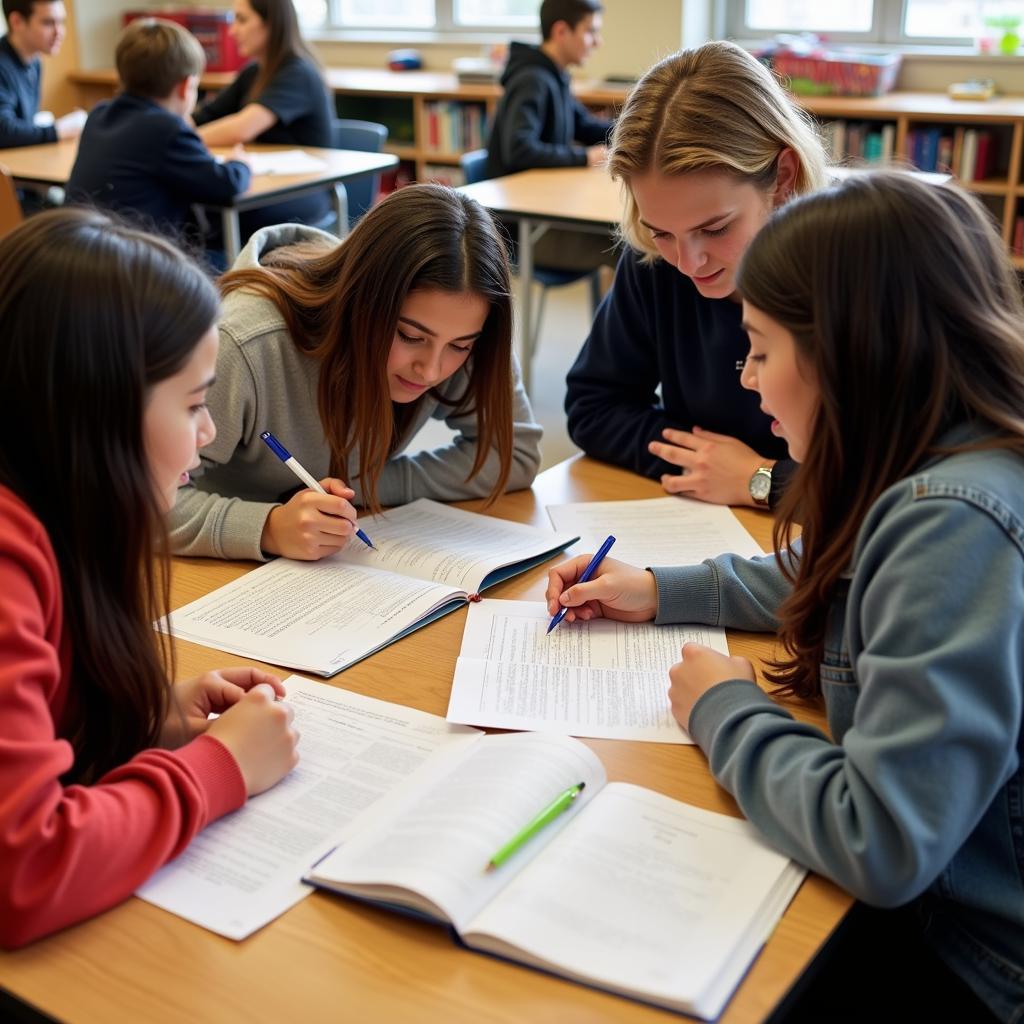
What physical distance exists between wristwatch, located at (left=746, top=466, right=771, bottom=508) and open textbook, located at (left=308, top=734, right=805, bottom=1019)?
0.69m

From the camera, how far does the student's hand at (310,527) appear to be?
1394mm

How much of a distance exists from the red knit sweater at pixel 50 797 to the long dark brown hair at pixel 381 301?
654mm

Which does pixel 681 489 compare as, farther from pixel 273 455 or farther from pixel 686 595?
pixel 273 455

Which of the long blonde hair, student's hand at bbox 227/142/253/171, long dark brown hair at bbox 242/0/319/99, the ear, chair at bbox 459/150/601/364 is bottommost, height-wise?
chair at bbox 459/150/601/364

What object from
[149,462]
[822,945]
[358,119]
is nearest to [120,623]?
[149,462]

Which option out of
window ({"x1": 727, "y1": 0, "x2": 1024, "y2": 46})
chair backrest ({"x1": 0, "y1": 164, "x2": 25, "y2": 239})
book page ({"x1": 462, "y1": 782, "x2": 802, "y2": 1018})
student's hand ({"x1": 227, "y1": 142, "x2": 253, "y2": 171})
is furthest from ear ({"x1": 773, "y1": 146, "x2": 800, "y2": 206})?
window ({"x1": 727, "y1": 0, "x2": 1024, "y2": 46})

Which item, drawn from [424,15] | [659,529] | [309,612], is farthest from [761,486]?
[424,15]

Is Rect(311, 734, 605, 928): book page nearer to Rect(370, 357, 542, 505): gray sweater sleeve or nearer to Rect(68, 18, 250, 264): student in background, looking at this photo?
Rect(370, 357, 542, 505): gray sweater sleeve

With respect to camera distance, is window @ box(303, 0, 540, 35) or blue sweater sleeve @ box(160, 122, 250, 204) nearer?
blue sweater sleeve @ box(160, 122, 250, 204)

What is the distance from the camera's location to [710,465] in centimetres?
164

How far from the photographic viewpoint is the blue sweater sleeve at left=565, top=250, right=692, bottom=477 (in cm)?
175

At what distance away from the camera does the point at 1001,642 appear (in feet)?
2.63

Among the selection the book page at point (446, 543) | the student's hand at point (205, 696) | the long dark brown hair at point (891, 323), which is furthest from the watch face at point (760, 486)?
the student's hand at point (205, 696)

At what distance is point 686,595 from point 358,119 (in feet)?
17.4
